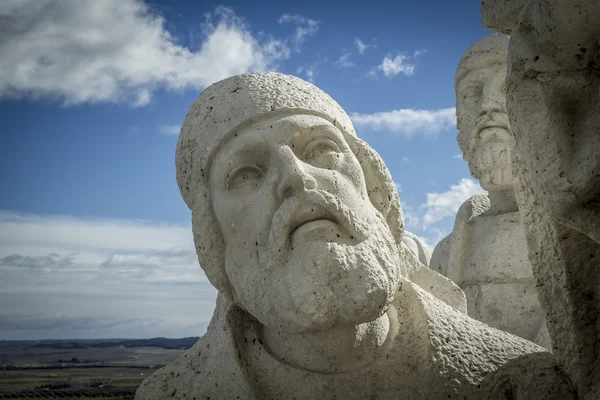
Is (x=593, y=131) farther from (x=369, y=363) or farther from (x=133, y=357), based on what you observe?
(x=133, y=357)

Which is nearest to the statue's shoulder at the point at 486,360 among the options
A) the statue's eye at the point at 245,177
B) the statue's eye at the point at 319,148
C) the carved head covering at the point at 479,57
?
the statue's eye at the point at 319,148

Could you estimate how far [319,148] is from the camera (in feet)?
9.55

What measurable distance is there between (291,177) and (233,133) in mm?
442

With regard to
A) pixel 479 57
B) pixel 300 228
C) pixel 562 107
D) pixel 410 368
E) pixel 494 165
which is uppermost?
pixel 479 57

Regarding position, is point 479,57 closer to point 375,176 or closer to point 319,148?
point 375,176

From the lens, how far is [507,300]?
172 inches

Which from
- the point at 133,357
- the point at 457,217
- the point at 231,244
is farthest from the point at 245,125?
the point at 133,357

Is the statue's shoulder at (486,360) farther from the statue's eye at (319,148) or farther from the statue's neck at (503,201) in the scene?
the statue's neck at (503,201)

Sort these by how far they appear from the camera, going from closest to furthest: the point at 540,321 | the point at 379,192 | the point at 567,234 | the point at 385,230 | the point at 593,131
Answer: the point at 593,131 → the point at 567,234 → the point at 385,230 → the point at 379,192 → the point at 540,321

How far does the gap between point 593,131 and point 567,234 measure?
59cm

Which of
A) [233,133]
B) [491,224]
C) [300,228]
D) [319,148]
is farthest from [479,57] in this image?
[300,228]

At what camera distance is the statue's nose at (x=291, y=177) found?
265 cm

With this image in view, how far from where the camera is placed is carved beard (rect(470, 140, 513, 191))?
446cm

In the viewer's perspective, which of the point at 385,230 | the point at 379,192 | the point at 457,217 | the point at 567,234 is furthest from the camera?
the point at 457,217
